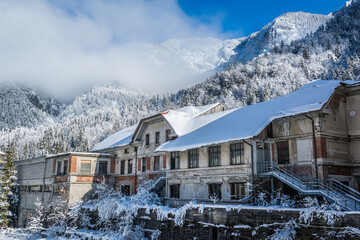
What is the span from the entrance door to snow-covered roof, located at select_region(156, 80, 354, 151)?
1.86 metres

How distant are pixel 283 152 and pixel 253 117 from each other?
11.9 ft

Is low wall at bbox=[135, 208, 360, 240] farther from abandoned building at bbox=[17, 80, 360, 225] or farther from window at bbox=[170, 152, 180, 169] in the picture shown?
window at bbox=[170, 152, 180, 169]

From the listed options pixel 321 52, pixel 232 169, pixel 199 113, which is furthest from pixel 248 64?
pixel 232 169

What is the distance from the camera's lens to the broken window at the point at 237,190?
2566 centimetres

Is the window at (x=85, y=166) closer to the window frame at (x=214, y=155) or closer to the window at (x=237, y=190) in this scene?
the window frame at (x=214, y=155)

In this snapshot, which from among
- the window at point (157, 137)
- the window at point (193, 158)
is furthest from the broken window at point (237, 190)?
the window at point (157, 137)

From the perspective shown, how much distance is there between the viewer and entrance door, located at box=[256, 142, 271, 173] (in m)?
25.2

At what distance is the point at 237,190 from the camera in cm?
2611

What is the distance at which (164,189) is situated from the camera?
3459 cm

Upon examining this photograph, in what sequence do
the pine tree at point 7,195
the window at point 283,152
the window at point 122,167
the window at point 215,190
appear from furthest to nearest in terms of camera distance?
1. the pine tree at point 7,195
2. the window at point 122,167
3. the window at point 215,190
4. the window at point 283,152

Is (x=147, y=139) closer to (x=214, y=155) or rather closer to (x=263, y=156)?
(x=214, y=155)

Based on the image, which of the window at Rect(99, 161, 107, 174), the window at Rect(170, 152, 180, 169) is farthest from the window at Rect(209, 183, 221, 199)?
the window at Rect(99, 161, 107, 174)

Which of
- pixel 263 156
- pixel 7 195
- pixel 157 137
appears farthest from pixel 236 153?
pixel 7 195

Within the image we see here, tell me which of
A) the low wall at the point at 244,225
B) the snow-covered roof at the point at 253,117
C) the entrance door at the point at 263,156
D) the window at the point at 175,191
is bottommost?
the low wall at the point at 244,225
